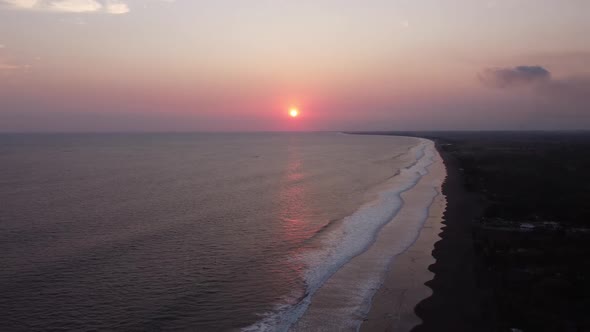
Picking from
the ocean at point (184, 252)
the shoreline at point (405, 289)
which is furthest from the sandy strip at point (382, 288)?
the ocean at point (184, 252)

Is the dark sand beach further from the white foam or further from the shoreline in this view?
the white foam

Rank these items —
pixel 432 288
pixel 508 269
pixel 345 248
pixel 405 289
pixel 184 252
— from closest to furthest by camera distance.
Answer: pixel 432 288 → pixel 405 289 → pixel 508 269 → pixel 184 252 → pixel 345 248

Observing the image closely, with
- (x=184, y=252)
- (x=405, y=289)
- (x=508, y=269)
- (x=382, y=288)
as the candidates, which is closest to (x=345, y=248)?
(x=382, y=288)

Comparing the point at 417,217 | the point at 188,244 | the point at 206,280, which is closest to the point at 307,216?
the point at 417,217

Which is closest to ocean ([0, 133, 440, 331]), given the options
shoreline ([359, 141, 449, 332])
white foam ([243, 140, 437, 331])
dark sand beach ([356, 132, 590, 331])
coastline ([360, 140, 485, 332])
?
white foam ([243, 140, 437, 331])

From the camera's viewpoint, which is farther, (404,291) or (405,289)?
(405,289)

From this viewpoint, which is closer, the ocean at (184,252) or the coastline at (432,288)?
the coastline at (432,288)

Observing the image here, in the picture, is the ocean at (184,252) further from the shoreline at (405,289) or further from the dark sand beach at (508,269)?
the dark sand beach at (508,269)

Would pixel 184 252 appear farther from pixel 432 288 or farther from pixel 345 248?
pixel 432 288

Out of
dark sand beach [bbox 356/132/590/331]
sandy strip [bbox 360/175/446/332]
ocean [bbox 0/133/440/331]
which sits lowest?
ocean [bbox 0/133/440/331]
